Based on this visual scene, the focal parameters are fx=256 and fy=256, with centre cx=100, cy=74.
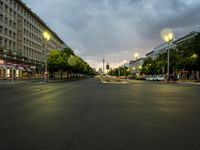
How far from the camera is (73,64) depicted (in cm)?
8050

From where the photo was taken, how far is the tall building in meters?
59.4

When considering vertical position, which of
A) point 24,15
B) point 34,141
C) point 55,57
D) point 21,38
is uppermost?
point 24,15

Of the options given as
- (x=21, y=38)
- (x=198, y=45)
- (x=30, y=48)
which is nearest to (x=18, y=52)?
(x=21, y=38)

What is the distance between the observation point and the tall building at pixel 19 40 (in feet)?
195

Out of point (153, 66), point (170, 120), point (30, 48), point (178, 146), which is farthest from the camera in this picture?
point (153, 66)

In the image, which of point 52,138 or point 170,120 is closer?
point 52,138

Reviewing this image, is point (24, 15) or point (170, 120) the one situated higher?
point (24, 15)

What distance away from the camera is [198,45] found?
59.2 m

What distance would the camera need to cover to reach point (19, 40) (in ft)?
236

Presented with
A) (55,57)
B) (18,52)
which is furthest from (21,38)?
(55,57)

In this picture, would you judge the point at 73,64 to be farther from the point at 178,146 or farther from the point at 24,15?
the point at 178,146

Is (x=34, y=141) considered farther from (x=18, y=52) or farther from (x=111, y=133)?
(x=18, y=52)

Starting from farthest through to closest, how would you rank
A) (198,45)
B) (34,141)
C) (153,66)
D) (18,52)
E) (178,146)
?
(153,66), (18,52), (198,45), (34,141), (178,146)

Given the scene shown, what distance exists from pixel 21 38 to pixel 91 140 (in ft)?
237
